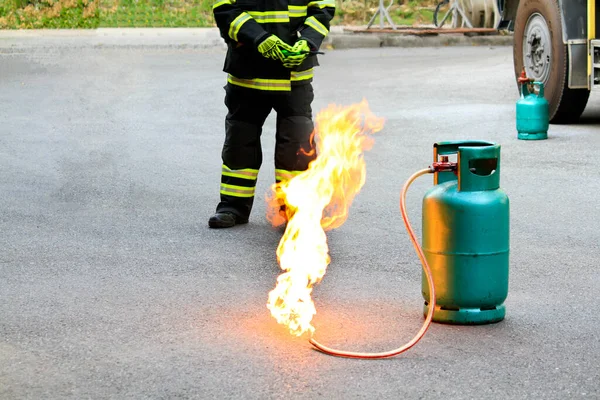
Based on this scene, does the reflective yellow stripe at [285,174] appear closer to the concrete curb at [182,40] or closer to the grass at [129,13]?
the concrete curb at [182,40]

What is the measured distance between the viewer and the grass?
77.7 feet

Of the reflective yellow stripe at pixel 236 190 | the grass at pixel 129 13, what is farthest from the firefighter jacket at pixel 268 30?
the grass at pixel 129 13

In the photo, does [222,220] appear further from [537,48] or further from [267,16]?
[537,48]

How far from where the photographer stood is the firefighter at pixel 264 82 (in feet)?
21.3

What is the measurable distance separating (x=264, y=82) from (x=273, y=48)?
0.27 m

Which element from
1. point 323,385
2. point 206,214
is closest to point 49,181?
point 206,214

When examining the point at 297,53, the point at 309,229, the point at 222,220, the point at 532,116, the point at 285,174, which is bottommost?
the point at 532,116

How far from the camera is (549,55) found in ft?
35.7

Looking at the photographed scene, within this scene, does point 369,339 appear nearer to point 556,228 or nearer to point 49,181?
point 556,228

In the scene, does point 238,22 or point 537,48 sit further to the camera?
point 537,48

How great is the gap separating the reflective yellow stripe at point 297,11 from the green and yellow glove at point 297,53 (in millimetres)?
199

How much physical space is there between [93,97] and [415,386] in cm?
982

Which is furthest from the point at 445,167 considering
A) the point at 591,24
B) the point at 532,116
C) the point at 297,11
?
the point at 591,24

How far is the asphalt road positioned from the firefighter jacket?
88cm
